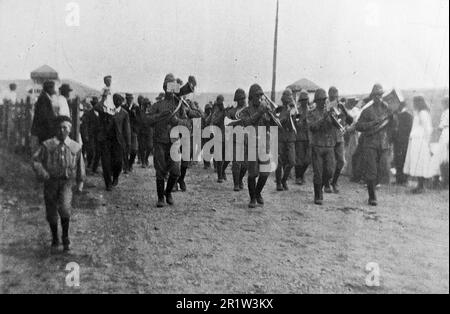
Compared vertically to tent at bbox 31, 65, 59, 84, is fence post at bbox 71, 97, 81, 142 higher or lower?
lower

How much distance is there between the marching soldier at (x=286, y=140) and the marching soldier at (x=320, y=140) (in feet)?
3.52

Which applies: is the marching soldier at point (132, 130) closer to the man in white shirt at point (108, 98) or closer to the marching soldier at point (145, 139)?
the marching soldier at point (145, 139)

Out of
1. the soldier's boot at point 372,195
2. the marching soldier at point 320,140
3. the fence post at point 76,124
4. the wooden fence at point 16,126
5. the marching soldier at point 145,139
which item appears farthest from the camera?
the marching soldier at point 145,139

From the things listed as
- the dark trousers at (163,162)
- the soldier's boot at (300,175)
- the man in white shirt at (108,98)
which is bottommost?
the soldier's boot at (300,175)

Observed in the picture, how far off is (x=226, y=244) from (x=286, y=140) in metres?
3.98

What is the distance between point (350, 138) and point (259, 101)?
4.42 metres

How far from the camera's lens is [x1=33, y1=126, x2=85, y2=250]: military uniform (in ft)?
15.2

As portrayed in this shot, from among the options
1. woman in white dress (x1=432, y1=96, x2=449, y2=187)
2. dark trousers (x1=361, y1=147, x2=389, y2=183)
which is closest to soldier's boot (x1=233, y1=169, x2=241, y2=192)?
dark trousers (x1=361, y1=147, x2=389, y2=183)

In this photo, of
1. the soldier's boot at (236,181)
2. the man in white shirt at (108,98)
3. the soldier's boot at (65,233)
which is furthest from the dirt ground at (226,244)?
the man in white shirt at (108,98)

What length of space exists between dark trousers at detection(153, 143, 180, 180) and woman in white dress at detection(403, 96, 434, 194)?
13.2 feet

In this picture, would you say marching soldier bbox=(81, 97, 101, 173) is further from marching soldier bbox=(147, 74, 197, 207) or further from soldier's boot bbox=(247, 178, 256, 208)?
soldier's boot bbox=(247, 178, 256, 208)

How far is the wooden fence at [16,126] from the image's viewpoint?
407 inches
